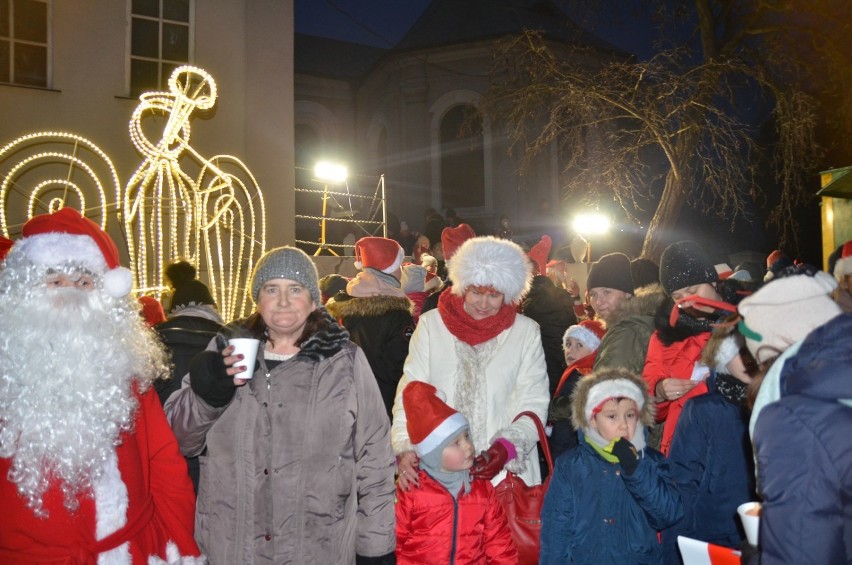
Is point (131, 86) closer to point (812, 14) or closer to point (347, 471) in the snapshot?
point (347, 471)

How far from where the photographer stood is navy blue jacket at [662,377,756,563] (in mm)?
3127

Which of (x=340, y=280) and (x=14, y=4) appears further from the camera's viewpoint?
(x=14, y=4)

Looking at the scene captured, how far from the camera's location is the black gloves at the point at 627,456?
299 cm

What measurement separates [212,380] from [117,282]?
56cm

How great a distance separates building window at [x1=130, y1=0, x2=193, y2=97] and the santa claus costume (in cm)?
832

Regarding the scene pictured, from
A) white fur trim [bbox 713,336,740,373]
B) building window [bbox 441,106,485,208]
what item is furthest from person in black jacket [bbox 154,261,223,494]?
building window [bbox 441,106,485,208]

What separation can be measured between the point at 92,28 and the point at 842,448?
423 inches

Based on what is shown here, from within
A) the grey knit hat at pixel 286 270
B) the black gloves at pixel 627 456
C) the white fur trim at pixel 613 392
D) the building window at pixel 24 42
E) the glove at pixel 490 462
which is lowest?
the glove at pixel 490 462

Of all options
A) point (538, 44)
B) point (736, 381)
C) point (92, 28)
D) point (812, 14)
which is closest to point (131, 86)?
point (92, 28)

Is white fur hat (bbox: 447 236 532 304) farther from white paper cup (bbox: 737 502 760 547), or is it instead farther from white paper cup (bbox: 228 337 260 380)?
white paper cup (bbox: 737 502 760 547)

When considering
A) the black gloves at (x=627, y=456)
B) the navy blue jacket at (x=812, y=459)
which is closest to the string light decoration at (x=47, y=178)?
the black gloves at (x=627, y=456)

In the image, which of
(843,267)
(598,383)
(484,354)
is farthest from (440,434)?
(843,267)

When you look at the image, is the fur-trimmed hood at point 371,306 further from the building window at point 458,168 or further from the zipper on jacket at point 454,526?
the building window at point 458,168

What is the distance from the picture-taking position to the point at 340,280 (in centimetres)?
716
